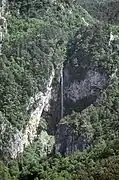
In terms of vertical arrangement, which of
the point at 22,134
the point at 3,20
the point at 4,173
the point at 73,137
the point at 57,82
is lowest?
the point at 4,173

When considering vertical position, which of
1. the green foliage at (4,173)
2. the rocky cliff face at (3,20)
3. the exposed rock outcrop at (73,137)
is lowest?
the green foliage at (4,173)

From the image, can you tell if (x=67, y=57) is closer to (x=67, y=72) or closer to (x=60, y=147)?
(x=67, y=72)

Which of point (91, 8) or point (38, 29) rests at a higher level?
point (91, 8)

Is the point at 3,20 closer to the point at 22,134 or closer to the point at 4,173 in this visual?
the point at 22,134

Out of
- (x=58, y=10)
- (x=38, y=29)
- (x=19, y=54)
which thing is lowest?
(x=19, y=54)


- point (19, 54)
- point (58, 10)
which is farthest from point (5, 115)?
point (58, 10)

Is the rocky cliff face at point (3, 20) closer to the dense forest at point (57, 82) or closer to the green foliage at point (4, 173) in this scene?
the dense forest at point (57, 82)

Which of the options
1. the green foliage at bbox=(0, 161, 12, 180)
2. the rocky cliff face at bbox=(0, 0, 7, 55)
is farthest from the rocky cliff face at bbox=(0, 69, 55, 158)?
the rocky cliff face at bbox=(0, 0, 7, 55)

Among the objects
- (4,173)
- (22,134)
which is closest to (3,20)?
(22,134)

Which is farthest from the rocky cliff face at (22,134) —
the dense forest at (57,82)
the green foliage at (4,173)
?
the green foliage at (4,173)
